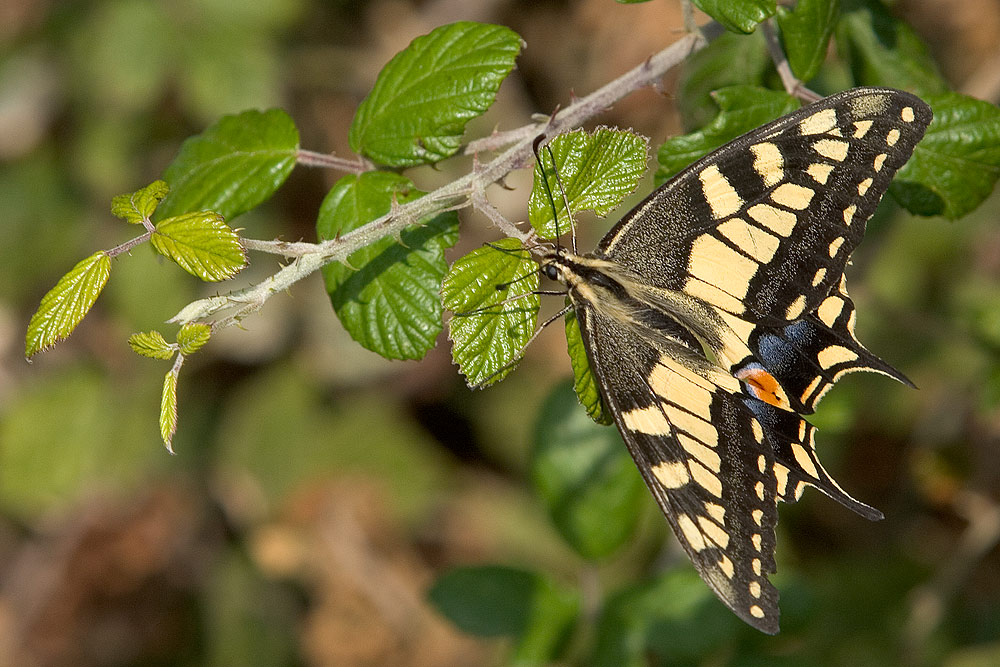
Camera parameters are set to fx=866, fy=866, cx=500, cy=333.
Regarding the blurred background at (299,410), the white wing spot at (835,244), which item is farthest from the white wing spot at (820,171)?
the blurred background at (299,410)

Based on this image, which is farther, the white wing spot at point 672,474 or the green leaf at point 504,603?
the green leaf at point 504,603

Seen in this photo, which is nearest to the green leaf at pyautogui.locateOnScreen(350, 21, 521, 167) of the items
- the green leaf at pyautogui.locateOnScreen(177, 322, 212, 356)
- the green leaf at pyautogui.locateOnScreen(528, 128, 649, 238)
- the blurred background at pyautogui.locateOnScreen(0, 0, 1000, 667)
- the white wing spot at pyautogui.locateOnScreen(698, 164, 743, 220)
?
the green leaf at pyautogui.locateOnScreen(528, 128, 649, 238)

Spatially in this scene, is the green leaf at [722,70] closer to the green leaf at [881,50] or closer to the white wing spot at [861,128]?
the green leaf at [881,50]

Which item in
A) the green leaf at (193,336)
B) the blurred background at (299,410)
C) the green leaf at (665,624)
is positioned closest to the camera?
the green leaf at (193,336)

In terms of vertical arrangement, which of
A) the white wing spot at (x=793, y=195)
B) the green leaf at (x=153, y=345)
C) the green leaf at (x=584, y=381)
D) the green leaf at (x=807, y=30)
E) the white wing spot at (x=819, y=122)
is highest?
the green leaf at (x=807, y=30)

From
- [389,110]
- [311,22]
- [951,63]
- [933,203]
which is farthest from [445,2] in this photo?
[933,203]

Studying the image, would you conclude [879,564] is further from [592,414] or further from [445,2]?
[445,2]
